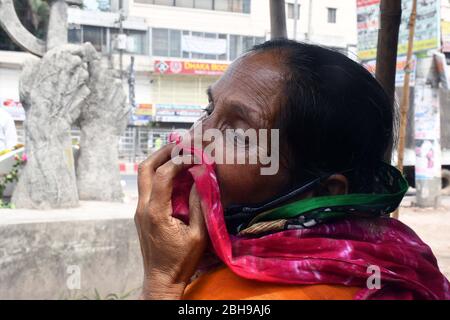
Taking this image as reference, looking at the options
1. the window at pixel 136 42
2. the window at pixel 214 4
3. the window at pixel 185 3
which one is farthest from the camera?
the window at pixel 185 3

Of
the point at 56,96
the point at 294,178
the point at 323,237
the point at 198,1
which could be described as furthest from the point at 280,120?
the point at 198,1

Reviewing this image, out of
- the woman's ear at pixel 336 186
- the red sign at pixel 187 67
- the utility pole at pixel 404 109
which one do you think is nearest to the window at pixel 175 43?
the red sign at pixel 187 67

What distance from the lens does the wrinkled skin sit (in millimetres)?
1064

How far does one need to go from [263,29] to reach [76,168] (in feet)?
76.0

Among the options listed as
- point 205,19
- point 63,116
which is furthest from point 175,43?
point 63,116

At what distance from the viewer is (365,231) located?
111cm

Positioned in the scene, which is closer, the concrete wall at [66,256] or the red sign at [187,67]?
the concrete wall at [66,256]

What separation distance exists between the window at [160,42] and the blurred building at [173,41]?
51 millimetres

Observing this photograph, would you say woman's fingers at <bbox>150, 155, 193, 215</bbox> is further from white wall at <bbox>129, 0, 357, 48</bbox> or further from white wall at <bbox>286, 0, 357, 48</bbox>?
white wall at <bbox>286, 0, 357, 48</bbox>

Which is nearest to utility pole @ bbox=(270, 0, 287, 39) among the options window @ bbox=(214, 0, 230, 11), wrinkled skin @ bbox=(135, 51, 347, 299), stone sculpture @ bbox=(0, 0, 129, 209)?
wrinkled skin @ bbox=(135, 51, 347, 299)

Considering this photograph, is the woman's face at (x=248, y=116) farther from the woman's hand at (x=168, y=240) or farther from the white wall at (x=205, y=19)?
the white wall at (x=205, y=19)

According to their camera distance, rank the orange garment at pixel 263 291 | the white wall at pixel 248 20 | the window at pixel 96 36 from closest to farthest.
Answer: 1. the orange garment at pixel 263 291
2. the window at pixel 96 36
3. the white wall at pixel 248 20

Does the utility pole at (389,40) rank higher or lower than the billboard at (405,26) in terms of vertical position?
lower

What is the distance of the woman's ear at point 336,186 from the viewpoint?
1.15 metres
